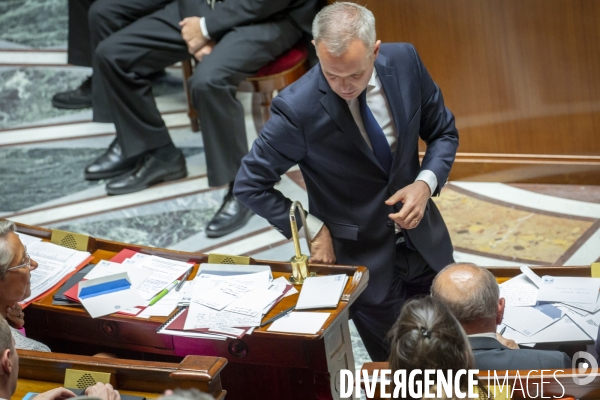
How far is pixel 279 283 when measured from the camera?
2867 mm

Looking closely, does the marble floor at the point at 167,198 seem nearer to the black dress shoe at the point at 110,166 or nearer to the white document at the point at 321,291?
the black dress shoe at the point at 110,166

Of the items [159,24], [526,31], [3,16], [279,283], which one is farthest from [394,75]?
[3,16]

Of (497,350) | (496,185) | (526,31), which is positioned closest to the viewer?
(497,350)

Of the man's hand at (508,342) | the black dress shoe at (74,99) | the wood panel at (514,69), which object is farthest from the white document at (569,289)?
the black dress shoe at (74,99)

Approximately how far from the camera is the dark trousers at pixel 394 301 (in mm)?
3039

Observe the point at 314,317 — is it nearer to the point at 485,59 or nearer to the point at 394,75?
the point at 394,75

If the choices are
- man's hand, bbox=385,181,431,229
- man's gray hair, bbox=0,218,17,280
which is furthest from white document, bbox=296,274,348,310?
man's gray hair, bbox=0,218,17,280

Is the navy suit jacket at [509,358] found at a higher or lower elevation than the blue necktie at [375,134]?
lower

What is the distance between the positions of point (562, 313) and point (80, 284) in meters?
1.65

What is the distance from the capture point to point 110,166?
5.44 metres

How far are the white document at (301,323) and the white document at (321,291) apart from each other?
0.13 feet

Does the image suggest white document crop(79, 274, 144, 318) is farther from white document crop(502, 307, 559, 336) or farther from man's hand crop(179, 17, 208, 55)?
man's hand crop(179, 17, 208, 55)

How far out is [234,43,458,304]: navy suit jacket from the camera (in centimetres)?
280

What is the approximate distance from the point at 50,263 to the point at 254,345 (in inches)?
40.1
